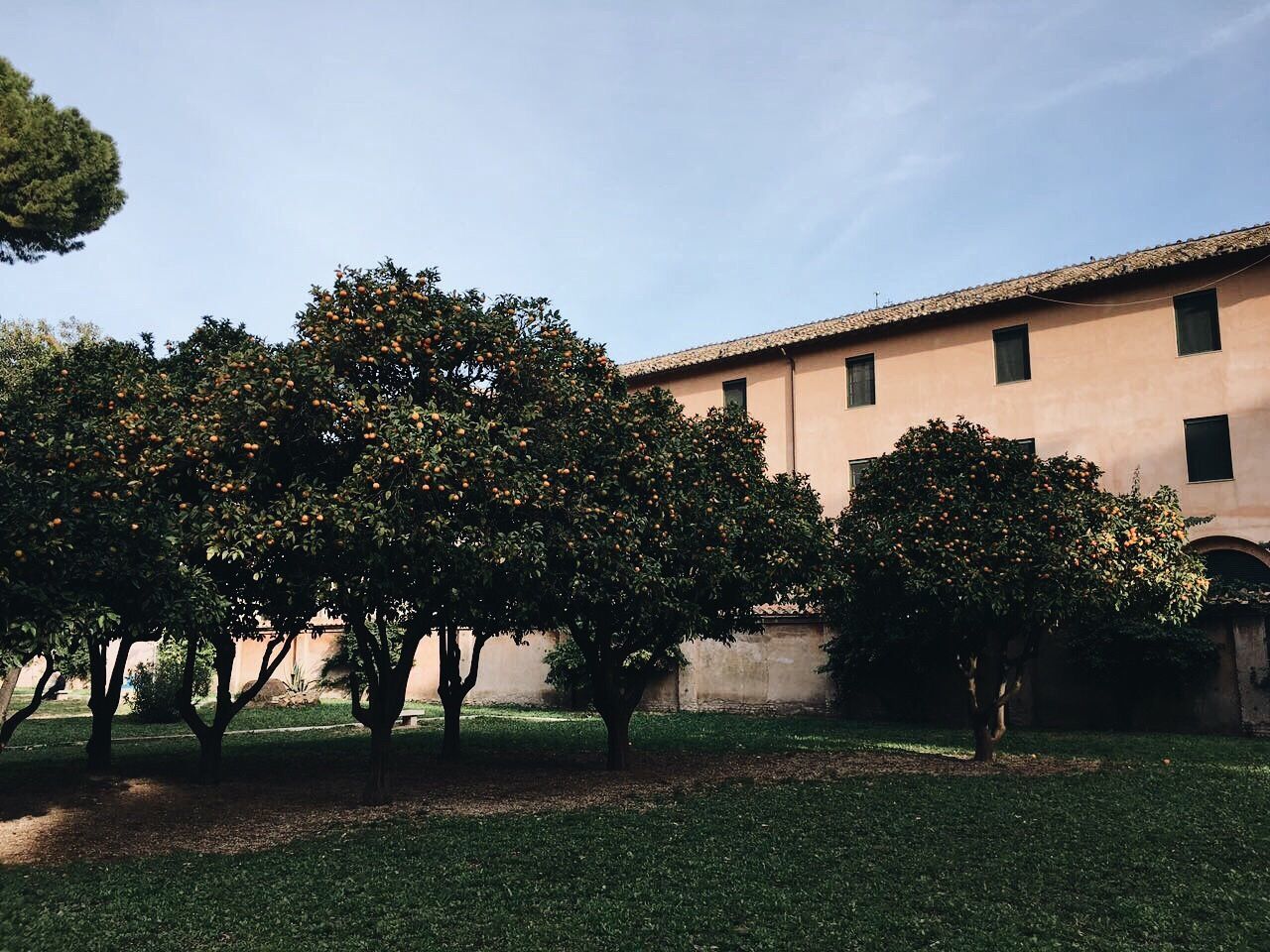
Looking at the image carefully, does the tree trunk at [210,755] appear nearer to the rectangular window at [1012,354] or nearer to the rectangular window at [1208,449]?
the rectangular window at [1012,354]

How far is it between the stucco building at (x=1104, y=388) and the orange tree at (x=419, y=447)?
16170 millimetres

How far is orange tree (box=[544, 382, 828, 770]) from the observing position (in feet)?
40.4

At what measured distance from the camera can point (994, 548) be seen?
A: 15516 millimetres

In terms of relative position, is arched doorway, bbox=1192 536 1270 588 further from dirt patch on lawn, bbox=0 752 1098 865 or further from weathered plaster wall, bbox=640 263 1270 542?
dirt patch on lawn, bbox=0 752 1098 865

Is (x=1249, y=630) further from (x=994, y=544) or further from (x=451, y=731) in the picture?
(x=451, y=731)

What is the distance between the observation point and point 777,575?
14.9m

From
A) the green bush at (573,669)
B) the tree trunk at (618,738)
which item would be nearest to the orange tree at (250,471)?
the tree trunk at (618,738)

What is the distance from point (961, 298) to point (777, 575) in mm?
18571

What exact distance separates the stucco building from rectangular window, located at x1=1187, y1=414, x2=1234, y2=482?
4 centimetres

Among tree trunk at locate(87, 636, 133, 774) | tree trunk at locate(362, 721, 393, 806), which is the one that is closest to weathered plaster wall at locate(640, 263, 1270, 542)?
tree trunk at locate(362, 721, 393, 806)

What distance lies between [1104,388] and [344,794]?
76.7 feet

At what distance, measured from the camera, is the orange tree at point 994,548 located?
15.6 metres

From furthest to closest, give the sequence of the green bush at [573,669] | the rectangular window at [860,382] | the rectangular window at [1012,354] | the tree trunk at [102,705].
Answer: the rectangular window at [860,382]
the green bush at [573,669]
the rectangular window at [1012,354]
the tree trunk at [102,705]

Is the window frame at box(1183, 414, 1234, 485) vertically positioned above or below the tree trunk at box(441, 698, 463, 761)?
above
